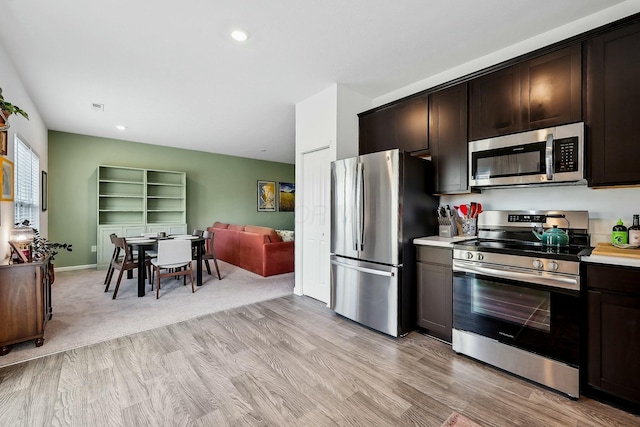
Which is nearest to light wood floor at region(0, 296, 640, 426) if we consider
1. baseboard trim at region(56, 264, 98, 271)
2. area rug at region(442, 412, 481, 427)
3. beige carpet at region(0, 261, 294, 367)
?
area rug at region(442, 412, 481, 427)

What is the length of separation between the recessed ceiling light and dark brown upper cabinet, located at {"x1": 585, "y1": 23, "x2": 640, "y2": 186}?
8.80 ft

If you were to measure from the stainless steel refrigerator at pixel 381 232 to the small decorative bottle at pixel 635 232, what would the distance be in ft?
4.77

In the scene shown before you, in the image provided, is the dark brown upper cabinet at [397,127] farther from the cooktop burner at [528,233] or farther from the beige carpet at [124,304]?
the beige carpet at [124,304]

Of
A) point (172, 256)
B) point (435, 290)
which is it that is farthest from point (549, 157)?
point (172, 256)

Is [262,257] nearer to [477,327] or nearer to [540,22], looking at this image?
[477,327]

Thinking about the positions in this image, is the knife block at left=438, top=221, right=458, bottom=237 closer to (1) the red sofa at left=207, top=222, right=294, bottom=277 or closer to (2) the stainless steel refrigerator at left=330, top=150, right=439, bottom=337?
(2) the stainless steel refrigerator at left=330, top=150, right=439, bottom=337

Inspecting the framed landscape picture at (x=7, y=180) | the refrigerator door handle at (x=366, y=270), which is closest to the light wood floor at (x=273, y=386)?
the refrigerator door handle at (x=366, y=270)

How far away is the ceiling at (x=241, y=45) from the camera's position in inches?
84.1

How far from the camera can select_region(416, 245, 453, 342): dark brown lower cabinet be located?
8.20ft

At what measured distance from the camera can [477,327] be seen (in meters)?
2.22

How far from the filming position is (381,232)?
2.76m

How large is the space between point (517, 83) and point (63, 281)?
6.81 meters

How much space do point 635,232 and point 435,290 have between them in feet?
4.65

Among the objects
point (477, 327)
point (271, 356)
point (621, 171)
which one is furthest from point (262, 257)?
point (621, 171)
